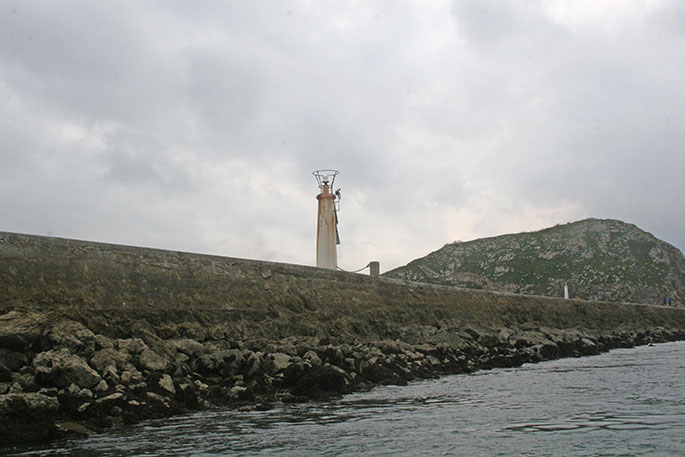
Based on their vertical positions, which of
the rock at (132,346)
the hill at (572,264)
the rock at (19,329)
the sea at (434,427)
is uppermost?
the hill at (572,264)

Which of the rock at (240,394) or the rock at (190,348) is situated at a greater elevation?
the rock at (190,348)

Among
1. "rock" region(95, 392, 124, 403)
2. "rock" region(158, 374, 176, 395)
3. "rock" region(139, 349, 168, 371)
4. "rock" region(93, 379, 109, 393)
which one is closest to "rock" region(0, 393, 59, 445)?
"rock" region(95, 392, 124, 403)

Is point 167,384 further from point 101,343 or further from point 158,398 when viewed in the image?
point 101,343

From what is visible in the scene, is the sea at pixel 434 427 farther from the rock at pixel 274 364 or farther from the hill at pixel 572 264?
the hill at pixel 572 264

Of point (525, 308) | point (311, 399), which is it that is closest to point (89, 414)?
point (311, 399)

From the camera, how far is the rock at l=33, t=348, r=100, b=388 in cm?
770

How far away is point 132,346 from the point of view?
9.80m

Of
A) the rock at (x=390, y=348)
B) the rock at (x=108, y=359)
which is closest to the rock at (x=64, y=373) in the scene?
the rock at (x=108, y=359)

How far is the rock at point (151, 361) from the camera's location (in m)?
9.15

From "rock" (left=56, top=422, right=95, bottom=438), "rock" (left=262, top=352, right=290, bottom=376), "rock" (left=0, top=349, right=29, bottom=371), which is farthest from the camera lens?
"rock" (left=262, top=352, right=290, bottom=376)

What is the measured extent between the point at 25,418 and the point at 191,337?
522 centimetres

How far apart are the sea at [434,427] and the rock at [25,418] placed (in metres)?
0.24

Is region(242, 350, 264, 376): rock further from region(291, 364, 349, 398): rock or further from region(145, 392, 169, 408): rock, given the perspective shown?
region(145, 392, 169, 408): rock

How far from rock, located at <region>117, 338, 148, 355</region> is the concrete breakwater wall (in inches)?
0.9
